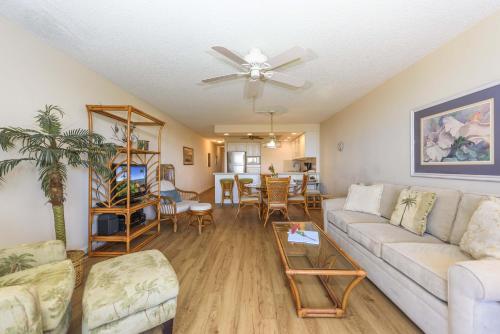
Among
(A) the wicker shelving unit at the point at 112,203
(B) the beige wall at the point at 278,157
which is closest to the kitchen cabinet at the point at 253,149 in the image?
(B) the beige wall at the point at 278,157

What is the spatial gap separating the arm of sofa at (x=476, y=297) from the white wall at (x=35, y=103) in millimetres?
3363

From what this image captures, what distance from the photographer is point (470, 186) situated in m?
1.89

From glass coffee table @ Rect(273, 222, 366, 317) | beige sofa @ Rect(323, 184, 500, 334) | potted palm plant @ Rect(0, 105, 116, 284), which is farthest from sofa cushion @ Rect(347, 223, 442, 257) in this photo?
potted palm plant @ Rect(0, 105, 116, 284)

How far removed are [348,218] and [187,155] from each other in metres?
5.07

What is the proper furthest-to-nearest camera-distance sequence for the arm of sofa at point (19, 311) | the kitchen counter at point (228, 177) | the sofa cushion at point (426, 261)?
the kitchen counter at point (228, 177) < the sofa cushion at point (426, 261) < the arm of sofa at point (19, 311)

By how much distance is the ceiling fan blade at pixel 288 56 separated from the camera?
163 centimetres

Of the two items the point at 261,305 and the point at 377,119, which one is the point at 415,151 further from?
the point at 261,305

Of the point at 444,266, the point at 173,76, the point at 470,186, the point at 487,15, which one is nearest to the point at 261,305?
the point at 444,266

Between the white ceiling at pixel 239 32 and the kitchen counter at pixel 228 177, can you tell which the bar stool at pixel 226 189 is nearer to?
the kitchen counter at pixel 228 177

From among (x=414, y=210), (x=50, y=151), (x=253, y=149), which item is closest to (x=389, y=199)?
(x=414, y=210)

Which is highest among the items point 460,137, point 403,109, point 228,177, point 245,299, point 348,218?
point 403,109

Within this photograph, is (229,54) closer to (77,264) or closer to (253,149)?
(77,264)

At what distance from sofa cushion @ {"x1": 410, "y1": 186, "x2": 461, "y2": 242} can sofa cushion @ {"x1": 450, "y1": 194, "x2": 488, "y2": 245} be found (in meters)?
0.05

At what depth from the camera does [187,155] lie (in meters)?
6.29
